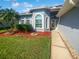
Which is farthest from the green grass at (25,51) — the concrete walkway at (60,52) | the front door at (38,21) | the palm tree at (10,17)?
the palm tree at (10,17)

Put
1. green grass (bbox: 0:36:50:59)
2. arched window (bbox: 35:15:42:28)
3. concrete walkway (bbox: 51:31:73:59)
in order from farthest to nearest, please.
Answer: arched window (bbox: 35:15:42:28)
green grass (bbox: 0:36:50:59)
concrete walkway (bbox: 51:31:73:59)

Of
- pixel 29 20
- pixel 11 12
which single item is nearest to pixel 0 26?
pixel 11 12

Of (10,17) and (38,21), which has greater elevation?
(10,17)

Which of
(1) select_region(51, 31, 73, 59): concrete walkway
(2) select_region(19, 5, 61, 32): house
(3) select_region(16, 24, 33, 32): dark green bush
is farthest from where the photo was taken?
(2) select_region(19, 5, 61, 32): house

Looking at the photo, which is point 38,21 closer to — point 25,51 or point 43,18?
point 43,18

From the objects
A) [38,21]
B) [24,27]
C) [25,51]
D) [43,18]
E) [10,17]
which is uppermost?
[10,17]

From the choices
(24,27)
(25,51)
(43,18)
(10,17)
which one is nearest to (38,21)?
(43,18)

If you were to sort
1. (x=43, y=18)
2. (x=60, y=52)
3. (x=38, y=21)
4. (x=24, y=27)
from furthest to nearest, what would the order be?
(x=38, y=21)
(x=43, y=18)
(x=24, y=27)
(x=60, y=52)

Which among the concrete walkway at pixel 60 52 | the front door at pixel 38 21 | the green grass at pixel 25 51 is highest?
the front door at pixel 38 21

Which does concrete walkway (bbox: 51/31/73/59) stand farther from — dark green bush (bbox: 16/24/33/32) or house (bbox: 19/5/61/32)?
house (bbox: 19/5/61/32)

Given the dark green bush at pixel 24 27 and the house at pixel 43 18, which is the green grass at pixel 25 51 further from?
the house at pixel 43 18

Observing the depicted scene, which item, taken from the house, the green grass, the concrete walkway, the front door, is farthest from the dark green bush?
the concrete walkway

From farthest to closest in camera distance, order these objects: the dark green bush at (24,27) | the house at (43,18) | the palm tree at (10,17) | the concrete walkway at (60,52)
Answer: the palm tree at (10,17), the house at (43,18), the dark green bush at (24,27), the concrete walkway at (60,52)

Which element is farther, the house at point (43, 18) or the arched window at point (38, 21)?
the arched window at point (38, 21)
